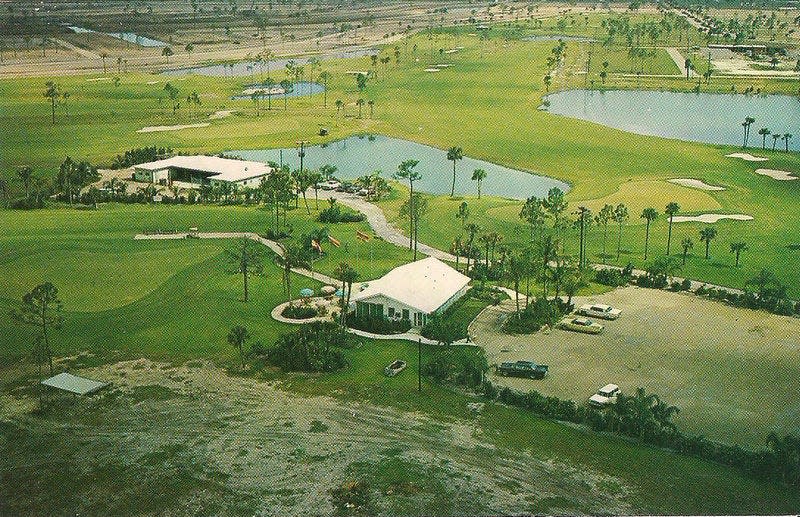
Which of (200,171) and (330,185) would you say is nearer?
(330,185)

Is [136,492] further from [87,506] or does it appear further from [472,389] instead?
[472,389]

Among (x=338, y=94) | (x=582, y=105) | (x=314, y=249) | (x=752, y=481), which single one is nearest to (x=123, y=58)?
(x=338, y=94)

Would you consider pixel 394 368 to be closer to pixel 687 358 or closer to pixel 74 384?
pixel 687 358

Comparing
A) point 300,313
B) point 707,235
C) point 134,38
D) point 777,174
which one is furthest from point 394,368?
point 134,38

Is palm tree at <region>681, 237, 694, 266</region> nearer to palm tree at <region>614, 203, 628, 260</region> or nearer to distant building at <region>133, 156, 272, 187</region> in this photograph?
palm tree at <region>614, 203, 628, 260</region>

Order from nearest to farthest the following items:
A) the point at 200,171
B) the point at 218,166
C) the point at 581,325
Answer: the point at 581,325
the point at 200,171
the point at 218,166

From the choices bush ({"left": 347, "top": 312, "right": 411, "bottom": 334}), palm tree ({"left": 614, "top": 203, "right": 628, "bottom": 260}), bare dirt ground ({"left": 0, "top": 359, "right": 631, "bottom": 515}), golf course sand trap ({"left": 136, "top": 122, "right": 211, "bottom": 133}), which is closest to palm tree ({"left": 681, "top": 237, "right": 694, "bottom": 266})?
palm tree ({"left": 614, "top": 203, "right": 628, "bottom": 260})
